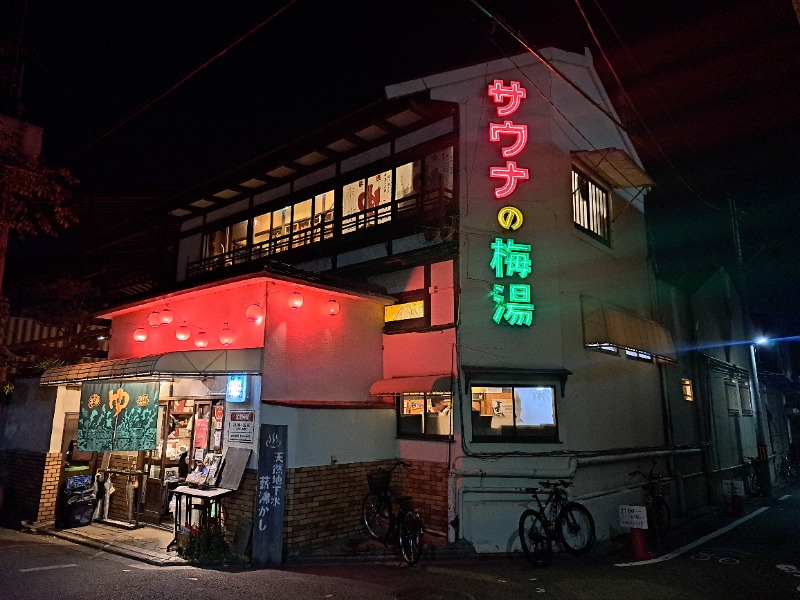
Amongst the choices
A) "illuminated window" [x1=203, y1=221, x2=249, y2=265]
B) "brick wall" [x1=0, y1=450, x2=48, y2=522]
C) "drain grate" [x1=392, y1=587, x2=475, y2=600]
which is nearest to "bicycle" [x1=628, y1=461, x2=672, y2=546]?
"drain grate" [x1=392, y1=587, x2=475, y2=600]

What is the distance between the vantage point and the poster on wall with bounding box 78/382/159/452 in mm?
12898

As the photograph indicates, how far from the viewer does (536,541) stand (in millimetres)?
10648

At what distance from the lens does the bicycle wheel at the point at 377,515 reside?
11984mm

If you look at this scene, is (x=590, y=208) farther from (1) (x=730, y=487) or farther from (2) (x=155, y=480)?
(2) (x=155, y=480)

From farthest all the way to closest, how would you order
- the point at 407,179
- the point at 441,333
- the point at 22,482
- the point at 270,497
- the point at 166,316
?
the point at 22,482
the point at 407,179
the point at 166,316
the point at 441,333
the point at 270,497

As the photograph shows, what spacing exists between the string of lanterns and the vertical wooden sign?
263 cm

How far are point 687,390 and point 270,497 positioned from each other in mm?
15683

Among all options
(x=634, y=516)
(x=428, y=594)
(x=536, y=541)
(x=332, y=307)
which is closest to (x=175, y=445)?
(x=332, y=307)

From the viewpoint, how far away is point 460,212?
1301cm

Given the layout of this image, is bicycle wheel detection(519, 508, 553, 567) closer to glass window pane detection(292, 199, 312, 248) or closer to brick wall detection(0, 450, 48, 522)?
glass window pane detection(292, 199, 312, 248)

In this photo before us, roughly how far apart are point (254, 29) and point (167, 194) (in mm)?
13864

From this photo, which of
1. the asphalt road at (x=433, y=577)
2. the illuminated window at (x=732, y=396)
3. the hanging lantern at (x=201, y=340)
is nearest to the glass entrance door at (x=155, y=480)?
the asphalt road at (x=433, y=577)

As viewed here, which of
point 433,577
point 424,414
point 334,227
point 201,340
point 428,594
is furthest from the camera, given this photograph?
point 334,227

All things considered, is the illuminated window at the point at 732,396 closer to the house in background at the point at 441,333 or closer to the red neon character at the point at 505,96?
the house in background at the point at 441,333
